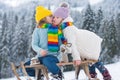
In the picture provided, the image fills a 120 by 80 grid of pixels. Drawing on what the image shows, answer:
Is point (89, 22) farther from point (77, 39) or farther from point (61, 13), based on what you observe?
point (61, 13)

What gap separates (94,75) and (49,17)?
126 cm

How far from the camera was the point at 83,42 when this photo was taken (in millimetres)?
4602

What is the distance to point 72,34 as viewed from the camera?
4305 mm

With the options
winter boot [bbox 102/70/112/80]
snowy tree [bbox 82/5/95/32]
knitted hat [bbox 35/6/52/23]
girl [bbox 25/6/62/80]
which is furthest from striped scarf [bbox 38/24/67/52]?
snowy tree [bbox 82/5/95/32]

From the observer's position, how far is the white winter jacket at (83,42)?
4.30 meters

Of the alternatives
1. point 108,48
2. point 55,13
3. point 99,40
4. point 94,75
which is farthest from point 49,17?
point 108,48

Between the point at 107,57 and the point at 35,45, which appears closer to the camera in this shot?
the point at 35,45

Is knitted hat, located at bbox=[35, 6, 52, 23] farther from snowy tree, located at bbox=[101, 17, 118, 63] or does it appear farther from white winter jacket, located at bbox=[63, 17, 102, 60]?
snowy tree, located at bbox=[101, 17, 118, 63]

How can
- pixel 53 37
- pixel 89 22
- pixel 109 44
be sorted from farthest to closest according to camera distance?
pixel 89 22, pixel 109 44, pixel 53 37

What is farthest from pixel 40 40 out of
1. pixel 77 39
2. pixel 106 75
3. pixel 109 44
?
pixel 109 44

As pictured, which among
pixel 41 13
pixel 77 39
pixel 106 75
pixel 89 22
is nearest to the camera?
pixel 41 13

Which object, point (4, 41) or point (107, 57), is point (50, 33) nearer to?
point (107, 57)

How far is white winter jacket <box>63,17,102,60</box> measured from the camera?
4297 millimetres

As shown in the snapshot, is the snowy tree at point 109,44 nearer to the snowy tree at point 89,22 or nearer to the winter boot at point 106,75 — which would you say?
the snowy tree at point 89,22
